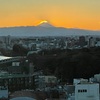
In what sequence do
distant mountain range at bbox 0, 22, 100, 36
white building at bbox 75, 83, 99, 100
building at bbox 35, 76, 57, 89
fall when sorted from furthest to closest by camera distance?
1. distant mountain range at bbox 0, 22, 100, 36
2. building at bbox 35, 76, 57, 89
3. white building at bbox 75, 83, 99, 100

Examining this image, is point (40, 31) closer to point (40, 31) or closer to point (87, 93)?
point (40, 31)

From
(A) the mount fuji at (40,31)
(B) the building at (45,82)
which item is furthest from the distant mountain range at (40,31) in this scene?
(B) the building at (45,82)

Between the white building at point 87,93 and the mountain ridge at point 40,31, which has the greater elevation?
the white building at point 87,93

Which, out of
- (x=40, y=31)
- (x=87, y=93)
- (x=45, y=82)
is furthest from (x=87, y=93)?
(x=40, y=31)

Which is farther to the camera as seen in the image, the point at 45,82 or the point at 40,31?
the point at 40,31

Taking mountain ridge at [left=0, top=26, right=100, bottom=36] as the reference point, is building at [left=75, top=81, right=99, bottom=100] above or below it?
above

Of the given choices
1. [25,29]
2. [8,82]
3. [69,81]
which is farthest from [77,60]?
[25,29]

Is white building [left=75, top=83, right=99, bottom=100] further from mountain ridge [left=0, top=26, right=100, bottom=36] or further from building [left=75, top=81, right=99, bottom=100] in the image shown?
mountain ridge [left=0, top=26, right=100, bottom=36]

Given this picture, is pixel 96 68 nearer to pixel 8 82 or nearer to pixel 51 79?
pixel 51 79

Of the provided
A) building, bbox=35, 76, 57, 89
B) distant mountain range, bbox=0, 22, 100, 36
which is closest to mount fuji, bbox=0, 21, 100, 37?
distant mountain range, bbox=0, 22, 100, 36

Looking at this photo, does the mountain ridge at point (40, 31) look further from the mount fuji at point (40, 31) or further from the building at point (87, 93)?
Answer: the building at point (87, 93)

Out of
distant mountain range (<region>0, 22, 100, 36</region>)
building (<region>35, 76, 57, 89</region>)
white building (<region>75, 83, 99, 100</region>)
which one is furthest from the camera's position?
distant mountain range (<region>0, 22, 100, 36</region>)
